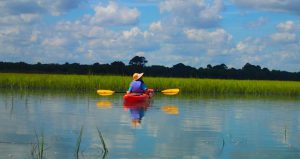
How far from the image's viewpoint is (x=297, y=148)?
8789mm

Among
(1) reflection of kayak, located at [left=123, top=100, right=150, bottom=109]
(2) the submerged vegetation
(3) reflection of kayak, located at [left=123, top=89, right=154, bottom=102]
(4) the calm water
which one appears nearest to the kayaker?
(3) reflection of kayak, located at [left=123, top=89, right=154, bottom=102]

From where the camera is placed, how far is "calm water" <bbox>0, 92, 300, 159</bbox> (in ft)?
25.5

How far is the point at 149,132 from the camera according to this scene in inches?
400

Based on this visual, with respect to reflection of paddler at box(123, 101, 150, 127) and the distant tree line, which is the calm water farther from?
the distant tree line

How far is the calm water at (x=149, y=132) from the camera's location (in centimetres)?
778

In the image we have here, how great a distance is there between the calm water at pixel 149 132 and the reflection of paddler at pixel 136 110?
3 cm

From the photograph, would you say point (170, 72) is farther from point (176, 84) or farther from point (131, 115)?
point (131, 115)

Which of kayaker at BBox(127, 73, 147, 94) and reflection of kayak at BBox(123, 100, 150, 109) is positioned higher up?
kayaker at BBox(127, 73, 147, 94)

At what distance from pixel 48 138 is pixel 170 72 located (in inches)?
1726

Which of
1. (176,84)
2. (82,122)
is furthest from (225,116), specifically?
(176,84)

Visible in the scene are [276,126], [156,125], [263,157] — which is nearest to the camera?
[263,157]

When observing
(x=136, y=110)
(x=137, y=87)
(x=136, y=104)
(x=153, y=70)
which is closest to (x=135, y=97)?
(x=136, y=104)

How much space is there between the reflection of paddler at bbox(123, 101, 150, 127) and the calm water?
3 cm

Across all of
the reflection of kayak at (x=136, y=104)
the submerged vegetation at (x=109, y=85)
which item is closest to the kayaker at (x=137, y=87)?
the reflection of kayak at (x=136, y=104)
